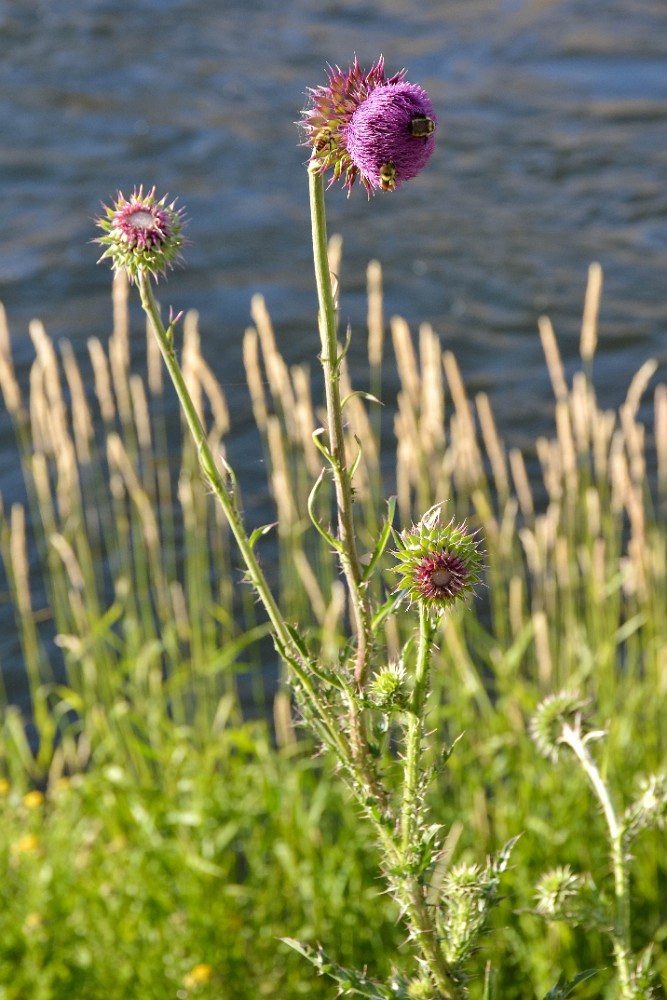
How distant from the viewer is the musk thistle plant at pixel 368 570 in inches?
39.2

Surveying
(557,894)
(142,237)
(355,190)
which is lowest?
(557,894)

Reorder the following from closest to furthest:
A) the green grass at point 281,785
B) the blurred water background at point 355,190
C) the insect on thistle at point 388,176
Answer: the insect on thistle at point 388,176
the green grass at point 281,785
the blurred water background at point 355,190

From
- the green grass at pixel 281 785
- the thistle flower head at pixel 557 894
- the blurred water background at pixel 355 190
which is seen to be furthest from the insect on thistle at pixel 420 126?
the blurred water background at pixel 355 190

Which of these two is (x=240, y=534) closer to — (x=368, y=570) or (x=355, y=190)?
(x=368, y=570)

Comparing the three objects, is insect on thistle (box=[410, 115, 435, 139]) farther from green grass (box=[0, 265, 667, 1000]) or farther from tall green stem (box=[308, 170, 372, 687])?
green grass (box=[0, 265, 667, 1000])

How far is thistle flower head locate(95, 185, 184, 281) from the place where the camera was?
1073 millimetres

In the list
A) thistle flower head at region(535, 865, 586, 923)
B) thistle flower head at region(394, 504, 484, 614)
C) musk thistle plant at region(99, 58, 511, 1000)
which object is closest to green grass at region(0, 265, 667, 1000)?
thistle flower head at region(535, 865, 586, 923)

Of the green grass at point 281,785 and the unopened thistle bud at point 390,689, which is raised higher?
the unopened thistle bud at point 390,689

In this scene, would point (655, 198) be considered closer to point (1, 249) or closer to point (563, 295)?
point (563, 295)

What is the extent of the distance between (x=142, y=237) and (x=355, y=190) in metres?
6.68

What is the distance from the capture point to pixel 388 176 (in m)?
0.98

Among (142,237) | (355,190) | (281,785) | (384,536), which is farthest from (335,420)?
(355,190)

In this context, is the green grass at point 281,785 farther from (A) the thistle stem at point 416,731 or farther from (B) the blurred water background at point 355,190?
(B) the blurred water background at point 355,190

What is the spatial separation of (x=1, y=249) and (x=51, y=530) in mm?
4481
